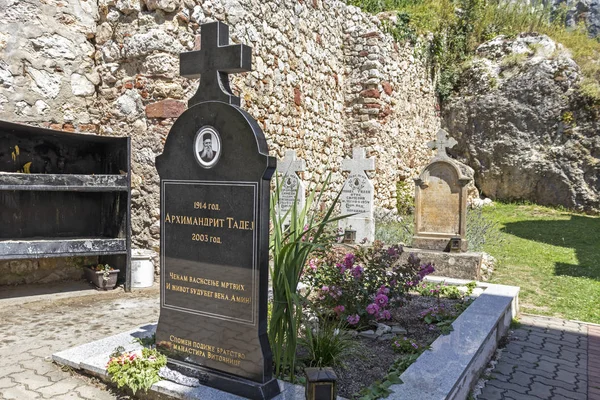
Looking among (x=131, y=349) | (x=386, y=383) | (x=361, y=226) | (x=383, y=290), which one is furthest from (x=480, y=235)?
(x=131, y=349)

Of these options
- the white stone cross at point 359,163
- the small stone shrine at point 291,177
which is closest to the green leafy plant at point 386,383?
the small stone shrine at point 291,177

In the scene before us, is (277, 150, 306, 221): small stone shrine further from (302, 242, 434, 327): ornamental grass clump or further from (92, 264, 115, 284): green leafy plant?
(302, 242, 434, 327): ornamental grass clump

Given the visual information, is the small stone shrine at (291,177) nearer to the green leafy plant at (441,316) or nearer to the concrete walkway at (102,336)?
the concrete walkway at (102,336)

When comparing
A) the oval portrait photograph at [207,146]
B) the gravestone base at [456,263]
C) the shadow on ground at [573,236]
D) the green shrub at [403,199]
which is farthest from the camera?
the green shrub at [403,199]

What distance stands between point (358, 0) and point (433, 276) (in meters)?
8.18

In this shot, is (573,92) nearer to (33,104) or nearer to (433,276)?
(433,276)

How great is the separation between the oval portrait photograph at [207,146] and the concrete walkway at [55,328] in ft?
4.94

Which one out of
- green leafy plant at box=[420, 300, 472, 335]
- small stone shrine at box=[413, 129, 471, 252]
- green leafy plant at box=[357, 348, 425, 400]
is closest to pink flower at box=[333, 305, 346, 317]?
green leafy plant at box=[357, 348, 425, 400]

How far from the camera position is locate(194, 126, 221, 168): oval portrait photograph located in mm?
2736

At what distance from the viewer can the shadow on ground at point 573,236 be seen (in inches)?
278

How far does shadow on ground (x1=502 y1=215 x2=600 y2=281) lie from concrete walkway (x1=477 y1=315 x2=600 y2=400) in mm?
2482

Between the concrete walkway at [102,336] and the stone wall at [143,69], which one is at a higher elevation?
the stone wall at [143,69]

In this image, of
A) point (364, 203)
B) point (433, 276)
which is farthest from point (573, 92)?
point (433, 276)

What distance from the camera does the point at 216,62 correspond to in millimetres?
2830
